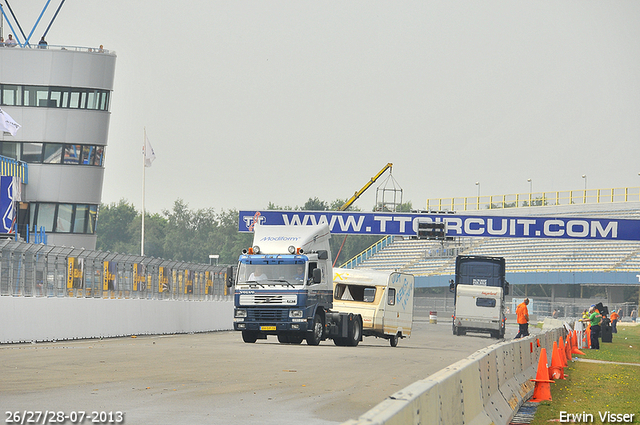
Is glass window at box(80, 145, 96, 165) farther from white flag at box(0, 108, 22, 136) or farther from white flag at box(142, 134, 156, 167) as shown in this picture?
white flag at box(0, 108, 22, 136)

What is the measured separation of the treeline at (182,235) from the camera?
5886 inches

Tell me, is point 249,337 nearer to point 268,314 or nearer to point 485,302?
point 268,314

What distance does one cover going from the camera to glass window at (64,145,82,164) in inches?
2186

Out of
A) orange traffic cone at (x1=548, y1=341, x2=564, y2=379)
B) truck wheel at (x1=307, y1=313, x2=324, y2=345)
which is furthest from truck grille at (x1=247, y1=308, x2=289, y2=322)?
orange traffic cone at (x1=548, y1=341, x2=564, y2=379)

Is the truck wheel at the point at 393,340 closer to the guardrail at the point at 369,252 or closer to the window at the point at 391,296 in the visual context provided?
the window at the point at 391,296

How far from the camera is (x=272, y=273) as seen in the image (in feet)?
86.8

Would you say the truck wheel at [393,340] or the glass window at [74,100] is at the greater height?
the glass window at [74,100]

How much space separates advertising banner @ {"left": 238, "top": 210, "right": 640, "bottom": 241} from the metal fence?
17.7 metres

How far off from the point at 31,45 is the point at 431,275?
43.1 meters

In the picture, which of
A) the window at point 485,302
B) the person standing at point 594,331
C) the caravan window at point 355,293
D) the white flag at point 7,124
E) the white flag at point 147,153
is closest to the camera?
the caravan window at point 355,293

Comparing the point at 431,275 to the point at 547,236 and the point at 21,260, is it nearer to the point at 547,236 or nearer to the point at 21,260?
the point at 547,236

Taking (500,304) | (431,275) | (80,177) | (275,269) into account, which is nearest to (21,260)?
(275,269)

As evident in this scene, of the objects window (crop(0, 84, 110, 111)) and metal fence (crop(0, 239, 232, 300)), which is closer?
metal fence (crop(0, 239, 232, 300))

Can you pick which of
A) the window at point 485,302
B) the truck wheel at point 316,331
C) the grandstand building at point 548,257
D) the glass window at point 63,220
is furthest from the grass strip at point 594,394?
the grandstand building at point 548,257
